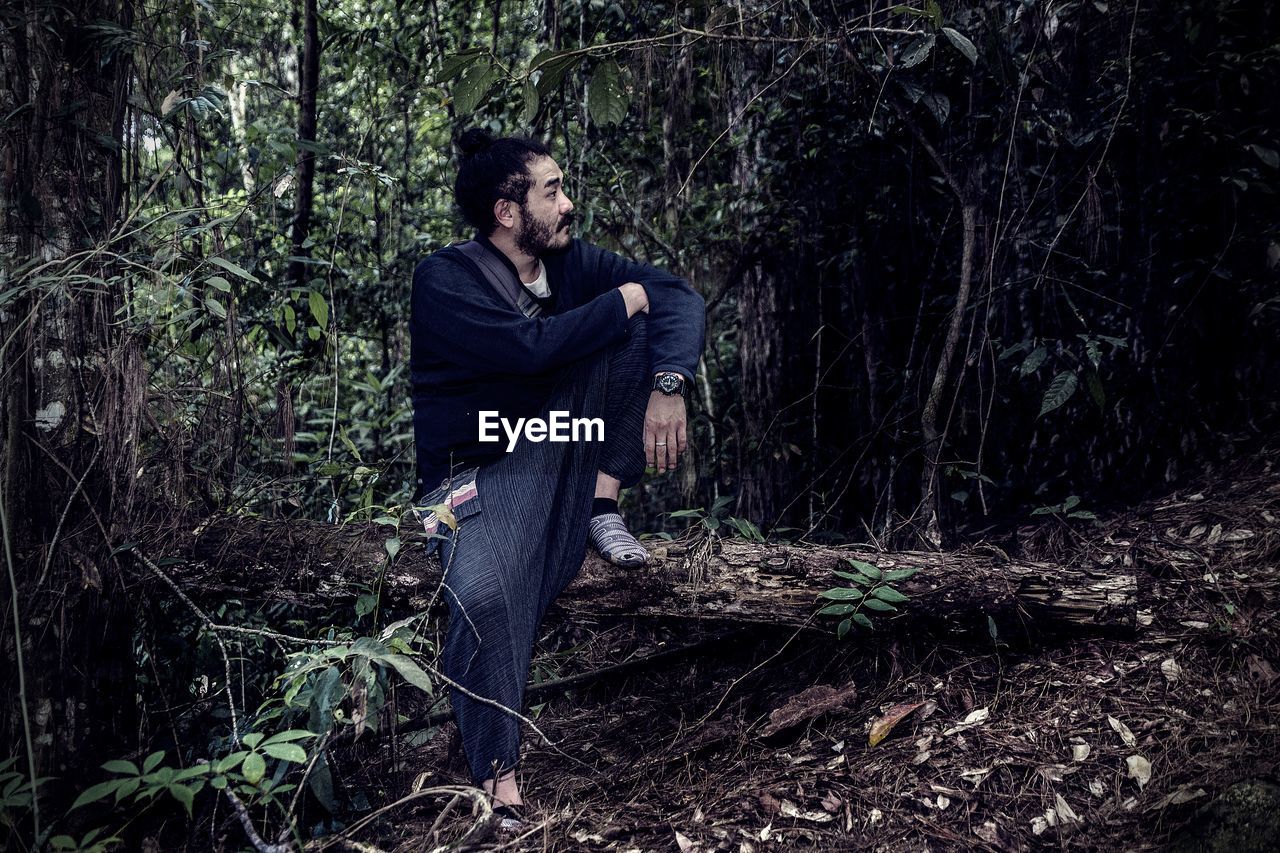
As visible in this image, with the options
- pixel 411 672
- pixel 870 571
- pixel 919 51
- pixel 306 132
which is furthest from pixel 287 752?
pixel 306 132

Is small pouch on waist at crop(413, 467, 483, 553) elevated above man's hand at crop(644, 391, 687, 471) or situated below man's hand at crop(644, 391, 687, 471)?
below

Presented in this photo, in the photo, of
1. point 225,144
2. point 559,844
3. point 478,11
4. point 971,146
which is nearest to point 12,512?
point 559,844

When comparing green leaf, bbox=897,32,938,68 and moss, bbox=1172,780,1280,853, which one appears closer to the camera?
moss, bbox=1172,780,1280,853

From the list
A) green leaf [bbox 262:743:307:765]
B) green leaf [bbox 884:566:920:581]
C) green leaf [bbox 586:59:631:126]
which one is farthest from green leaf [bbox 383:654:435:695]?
green leaf [bbox 586:59:631:126]

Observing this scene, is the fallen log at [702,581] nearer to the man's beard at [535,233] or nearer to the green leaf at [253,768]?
the green leaf at [253,768]

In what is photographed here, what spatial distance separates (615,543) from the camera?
2.95 meters

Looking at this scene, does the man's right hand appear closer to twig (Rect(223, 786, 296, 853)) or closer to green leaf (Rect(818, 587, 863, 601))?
green leaf (Rect(818, 587, 863, 601))

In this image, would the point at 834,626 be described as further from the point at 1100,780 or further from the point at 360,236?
the point at 360,236

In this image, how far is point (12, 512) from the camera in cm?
258

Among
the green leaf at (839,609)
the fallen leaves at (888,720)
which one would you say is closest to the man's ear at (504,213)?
the green leaf at (839,609)

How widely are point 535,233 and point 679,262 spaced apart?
5.71 ft

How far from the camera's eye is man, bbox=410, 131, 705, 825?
2.66 m

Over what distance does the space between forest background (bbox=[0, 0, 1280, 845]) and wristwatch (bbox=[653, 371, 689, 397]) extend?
0.79 meters

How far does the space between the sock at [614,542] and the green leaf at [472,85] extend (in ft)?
4.37
